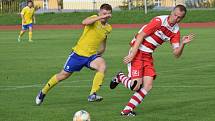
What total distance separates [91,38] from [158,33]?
2.15 metres

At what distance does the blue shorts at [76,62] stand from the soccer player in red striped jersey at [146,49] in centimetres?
163

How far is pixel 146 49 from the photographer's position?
12438mm

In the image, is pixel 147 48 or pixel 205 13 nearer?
pixel 147 48

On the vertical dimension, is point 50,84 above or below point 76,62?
below

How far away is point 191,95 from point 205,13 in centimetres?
4485

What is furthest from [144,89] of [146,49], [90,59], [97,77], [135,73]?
[90,59]

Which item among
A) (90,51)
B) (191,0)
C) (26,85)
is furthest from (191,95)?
(191,0)

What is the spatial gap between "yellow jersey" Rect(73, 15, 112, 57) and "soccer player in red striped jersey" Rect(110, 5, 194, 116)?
1722mm

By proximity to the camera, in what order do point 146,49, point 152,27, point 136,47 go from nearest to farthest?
point 136,47 < point 152,27 < point 146,49

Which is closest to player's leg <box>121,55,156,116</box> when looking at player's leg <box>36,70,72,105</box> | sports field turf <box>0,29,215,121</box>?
sports field turf <box>0,29,215,121</box>

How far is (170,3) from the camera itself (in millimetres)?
73188

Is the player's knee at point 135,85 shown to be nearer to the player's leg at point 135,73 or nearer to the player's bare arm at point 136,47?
the player's leg at point 135,73

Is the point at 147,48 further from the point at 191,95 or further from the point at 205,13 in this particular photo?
the point at 205,13

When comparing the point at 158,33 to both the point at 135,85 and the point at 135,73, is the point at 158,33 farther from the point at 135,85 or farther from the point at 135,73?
the point at 135,85
